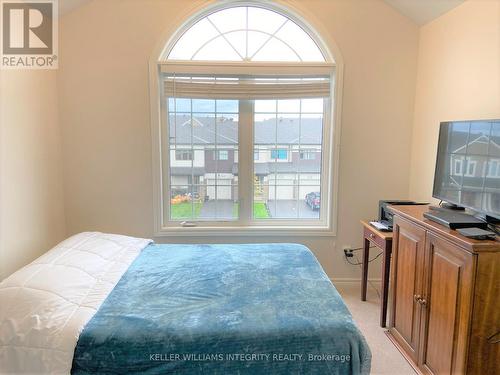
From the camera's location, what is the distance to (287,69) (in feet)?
9.63

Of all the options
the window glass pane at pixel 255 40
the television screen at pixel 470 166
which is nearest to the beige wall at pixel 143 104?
the window glass pane at pixel 255 40

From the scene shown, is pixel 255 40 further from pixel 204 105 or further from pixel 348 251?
pixel 348 251

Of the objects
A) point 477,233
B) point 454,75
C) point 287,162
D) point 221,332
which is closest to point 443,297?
point 477,233

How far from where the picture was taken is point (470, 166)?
1.86m

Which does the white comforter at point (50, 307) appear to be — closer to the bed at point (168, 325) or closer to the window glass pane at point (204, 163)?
the bed at point (168, 325)

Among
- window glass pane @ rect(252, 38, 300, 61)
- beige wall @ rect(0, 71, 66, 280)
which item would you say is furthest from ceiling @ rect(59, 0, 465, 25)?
window glass pane @ rect(252, 38, 300, 61)

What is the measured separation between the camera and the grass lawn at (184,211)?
10.4 ft

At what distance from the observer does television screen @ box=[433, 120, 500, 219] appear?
1671 millimetres

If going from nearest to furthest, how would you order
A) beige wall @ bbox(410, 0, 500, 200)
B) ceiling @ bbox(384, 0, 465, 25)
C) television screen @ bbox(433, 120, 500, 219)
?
television screen @ bbox(433, 120, 500, 219) → beige wall @ bbox(410, 0, 500, 200) → ceiling @ bbox(384, 0, 465, 25)

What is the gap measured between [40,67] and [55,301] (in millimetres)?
1971

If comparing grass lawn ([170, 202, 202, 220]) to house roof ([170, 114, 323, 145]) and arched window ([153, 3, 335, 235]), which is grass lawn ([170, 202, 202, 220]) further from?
house roof ([170, 114, 323, 145])

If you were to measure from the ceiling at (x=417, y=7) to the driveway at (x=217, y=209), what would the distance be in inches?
78.8

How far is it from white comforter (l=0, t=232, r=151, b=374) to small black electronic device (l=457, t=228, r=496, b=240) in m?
1.78
